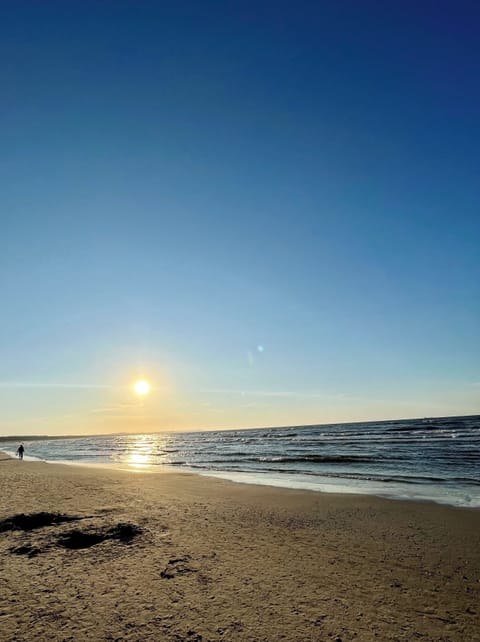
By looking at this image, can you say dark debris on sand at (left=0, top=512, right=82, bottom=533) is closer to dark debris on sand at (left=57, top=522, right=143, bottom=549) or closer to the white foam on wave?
dark debris on sand at (left=57, top=522, right=143, bottom=549)

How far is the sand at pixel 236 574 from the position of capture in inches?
194

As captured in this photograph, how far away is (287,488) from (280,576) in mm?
12135

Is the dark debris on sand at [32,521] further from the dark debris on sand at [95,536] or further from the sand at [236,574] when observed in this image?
the dark debris on sand at [95,536]

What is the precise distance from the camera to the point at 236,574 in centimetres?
660

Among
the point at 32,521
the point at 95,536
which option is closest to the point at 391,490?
the point at 95,536

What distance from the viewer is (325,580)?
6414 millimetres

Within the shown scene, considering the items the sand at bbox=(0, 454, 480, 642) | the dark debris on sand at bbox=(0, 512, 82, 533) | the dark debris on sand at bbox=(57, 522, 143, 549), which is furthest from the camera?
the dark debris on sand at bbox=(0, 512, 82, 533)

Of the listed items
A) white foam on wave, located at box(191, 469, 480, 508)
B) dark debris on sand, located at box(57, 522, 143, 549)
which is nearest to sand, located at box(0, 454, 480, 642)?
dark debris on sand, located at box(57, 522, 143, 549)

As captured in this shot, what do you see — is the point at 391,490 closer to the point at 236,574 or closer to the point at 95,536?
the point at 236,574

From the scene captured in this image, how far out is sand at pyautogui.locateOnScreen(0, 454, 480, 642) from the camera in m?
4.93

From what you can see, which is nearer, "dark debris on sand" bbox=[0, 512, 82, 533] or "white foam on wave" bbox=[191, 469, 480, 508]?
"dark debris on sand" bbox=[0, 512, 82, 533]

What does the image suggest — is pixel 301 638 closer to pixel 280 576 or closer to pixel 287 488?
pixel 280 576

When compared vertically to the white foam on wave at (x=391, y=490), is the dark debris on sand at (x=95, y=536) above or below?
above

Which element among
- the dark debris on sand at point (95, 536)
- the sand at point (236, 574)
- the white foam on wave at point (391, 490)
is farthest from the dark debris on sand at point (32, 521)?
the white foam on wave at point (391, 490)
